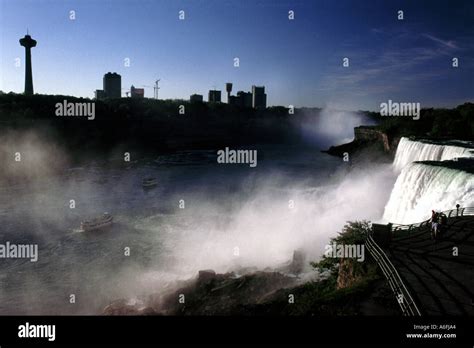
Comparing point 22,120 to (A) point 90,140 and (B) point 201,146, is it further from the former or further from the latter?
(B) point 201,146

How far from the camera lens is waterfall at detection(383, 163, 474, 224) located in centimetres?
2048

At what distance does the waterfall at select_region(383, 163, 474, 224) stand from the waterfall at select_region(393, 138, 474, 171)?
8.79 meters

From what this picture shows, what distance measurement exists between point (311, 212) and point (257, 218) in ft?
18.2

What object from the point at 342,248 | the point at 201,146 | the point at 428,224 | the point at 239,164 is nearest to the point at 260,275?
the point at 342,248

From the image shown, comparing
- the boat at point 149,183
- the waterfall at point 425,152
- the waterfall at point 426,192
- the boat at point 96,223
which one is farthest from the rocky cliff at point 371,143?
the boat at point 96,223

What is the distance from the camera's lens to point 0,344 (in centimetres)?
846

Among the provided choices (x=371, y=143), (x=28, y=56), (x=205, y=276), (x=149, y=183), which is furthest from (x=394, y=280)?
(x=28, y=56)

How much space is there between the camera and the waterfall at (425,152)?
32.3 m

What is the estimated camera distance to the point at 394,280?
12.2 metres

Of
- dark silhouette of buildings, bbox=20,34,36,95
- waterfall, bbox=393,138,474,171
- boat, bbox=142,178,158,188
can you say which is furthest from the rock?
dark silhouette of buildings, bbox=20,34,36,95

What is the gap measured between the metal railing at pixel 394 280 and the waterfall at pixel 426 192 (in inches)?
303

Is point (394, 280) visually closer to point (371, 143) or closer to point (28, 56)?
point (371, 143)

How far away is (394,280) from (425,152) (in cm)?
3052

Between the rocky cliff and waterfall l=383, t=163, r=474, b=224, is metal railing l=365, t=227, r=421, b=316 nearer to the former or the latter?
waterfall l=383, t=163, r=474, b=224
